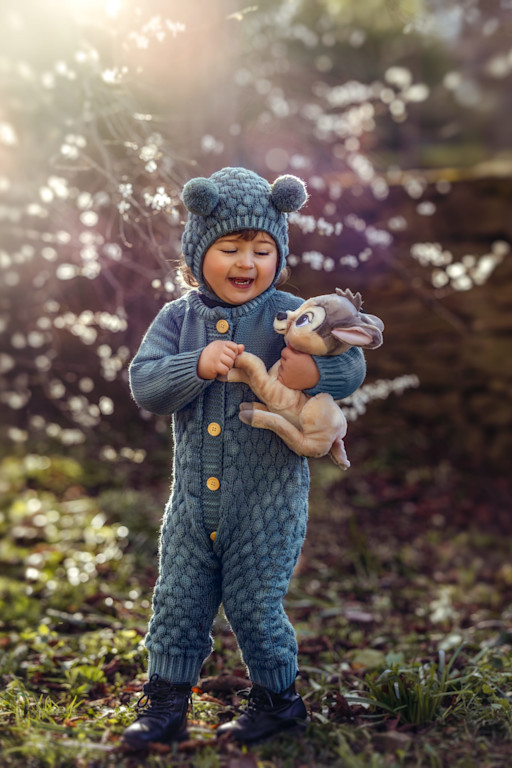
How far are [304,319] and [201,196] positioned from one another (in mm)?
494

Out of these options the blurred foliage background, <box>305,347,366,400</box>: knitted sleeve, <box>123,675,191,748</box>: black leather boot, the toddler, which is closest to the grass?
<box>123,675,191,748</box>: black leather boot

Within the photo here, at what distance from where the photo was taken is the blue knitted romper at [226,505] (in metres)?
2.29

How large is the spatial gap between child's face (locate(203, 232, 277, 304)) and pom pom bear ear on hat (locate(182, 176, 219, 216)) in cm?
11

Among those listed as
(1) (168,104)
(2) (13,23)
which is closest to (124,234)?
(1) (168,104)

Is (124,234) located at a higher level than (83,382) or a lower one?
higher

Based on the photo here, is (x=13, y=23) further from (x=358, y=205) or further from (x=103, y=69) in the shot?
(x=358, y=205)

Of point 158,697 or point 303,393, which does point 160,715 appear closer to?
point 158,697

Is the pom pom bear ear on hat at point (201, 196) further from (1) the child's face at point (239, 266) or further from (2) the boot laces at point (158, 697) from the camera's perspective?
(2) the boot laces at point (158, 697)

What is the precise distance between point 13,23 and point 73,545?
333 cm

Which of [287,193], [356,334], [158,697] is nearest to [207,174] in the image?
[287,193]

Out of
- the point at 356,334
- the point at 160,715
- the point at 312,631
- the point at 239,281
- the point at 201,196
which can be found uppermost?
the point at 201,196

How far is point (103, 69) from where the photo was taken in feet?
12.1

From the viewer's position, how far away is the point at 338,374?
7.41 feet

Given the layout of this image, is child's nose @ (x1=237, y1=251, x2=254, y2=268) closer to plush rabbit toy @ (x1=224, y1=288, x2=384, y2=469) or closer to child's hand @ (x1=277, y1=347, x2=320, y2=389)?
plush rabbit toy @ (x1=224, y1=288, x2=384, y2=469)
